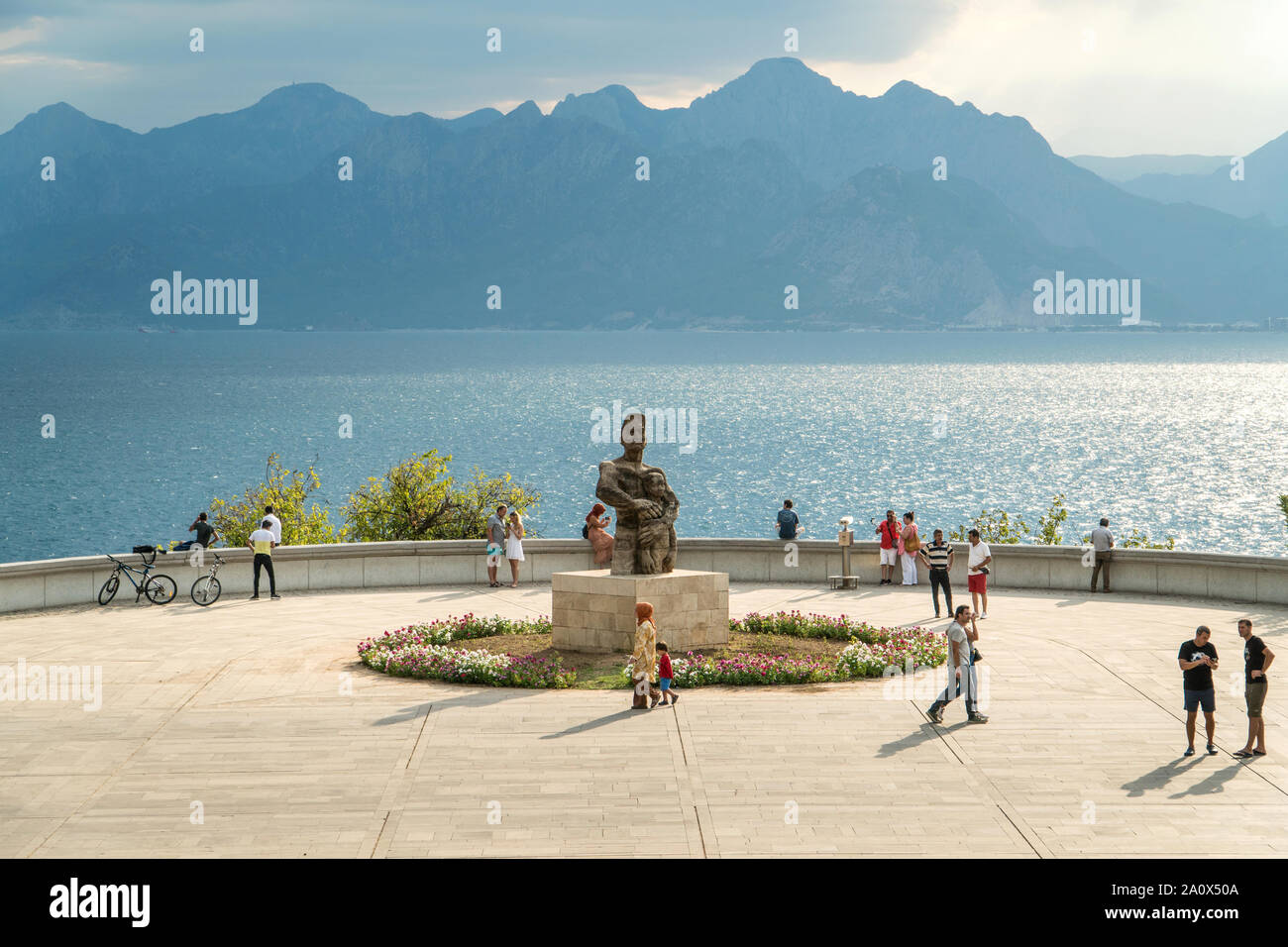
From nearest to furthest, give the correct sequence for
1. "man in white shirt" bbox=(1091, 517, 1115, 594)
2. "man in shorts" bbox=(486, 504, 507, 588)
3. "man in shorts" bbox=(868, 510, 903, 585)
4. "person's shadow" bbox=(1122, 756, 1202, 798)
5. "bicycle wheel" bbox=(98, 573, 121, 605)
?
"person's shadow" bbox=(1122, 756, 1202, 798)
"bicycle wheel" bbox=(98, 573, 121, 605)
"man in white shirt" bbox=(1091, 517, 1115, 594)
"man in shorts" bbox=(486, 504, 507, 588)
"man in shorts" bbox=(868, 510, 903, 585)

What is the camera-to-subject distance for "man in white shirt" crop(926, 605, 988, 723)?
1684cm

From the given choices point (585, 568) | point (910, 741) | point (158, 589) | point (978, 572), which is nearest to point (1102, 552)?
point (978, 572)

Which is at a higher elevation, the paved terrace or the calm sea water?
the calm sea water

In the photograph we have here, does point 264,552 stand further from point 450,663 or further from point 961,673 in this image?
point 961,673

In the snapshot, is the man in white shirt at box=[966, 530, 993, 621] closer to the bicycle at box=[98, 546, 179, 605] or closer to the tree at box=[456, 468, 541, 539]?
the tree at box=[456, 468, 541, 539]

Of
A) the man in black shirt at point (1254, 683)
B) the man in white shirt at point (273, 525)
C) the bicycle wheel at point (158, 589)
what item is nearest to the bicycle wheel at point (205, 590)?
the bicycle wheel at point (158, 589)

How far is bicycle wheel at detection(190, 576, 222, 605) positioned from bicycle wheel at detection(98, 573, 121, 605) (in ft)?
4.87

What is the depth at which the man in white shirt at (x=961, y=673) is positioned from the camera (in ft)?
55.3

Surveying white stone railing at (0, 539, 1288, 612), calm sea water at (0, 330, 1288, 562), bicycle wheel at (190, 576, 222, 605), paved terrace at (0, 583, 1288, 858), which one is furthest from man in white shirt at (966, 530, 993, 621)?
calm sea water at (0, 330, 1288, 562)

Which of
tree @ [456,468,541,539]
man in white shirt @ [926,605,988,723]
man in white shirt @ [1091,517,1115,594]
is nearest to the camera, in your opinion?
man in white shirt @ [926,605,988,723]

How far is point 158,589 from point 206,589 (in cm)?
98
